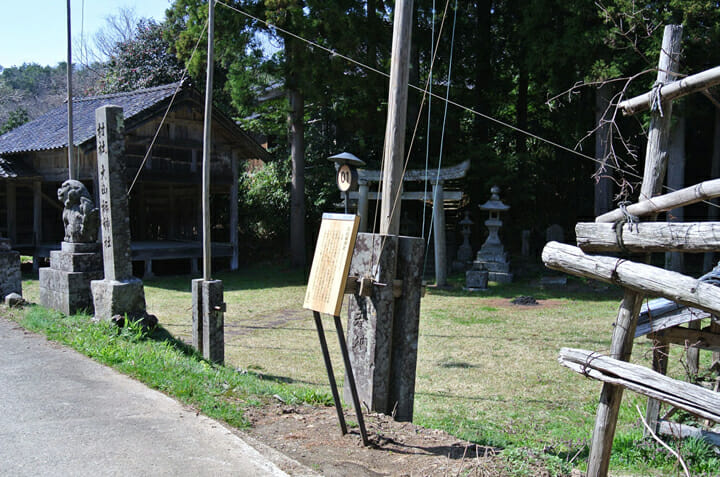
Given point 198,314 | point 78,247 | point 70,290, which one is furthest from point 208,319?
point 78,247

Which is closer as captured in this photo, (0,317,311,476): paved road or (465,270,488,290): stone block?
(0,317,311,476): paved road

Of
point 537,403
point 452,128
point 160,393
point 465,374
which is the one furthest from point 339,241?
point 452,128

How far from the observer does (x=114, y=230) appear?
714cm

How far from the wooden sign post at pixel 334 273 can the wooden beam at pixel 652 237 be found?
4.81ft

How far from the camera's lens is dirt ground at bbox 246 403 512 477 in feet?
11.4

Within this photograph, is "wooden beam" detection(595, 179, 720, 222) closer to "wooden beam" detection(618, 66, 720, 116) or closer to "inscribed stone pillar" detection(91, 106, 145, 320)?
"wooden beam" detection(618, 66, 720, 116)

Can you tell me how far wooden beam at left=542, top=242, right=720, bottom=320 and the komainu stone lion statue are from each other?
6.64 meters

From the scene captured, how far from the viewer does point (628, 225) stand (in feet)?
9.84

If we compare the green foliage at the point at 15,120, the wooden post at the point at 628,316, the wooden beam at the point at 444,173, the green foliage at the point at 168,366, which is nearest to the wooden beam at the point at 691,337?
the wooden post at the point at 628,316

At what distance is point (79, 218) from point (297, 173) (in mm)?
9111

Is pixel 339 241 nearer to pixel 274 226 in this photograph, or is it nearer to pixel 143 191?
pixel 274 226

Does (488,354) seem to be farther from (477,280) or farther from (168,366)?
(477,280)

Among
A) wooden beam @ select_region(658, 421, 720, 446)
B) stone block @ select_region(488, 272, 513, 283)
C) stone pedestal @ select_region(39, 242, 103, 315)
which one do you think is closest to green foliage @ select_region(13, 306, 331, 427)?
stone pedestal @ select_region(39, 242, 103, 315)

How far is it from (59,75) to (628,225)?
45257mm
